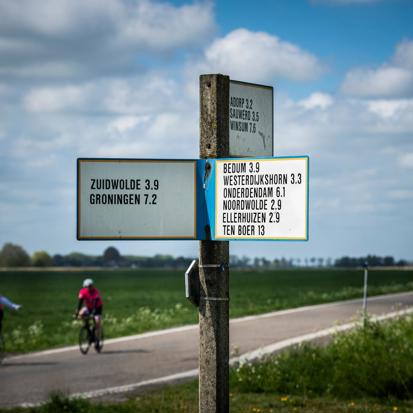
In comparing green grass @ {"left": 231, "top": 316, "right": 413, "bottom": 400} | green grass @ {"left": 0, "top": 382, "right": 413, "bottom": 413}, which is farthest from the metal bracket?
green grass @ {"left": 231, "top": 316, "right": 413, "bottom": 400}

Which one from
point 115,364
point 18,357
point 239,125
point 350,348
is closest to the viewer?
point 239,125

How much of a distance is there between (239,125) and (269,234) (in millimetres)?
899

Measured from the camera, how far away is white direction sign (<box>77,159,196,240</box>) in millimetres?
6102

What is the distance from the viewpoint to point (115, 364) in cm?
1748

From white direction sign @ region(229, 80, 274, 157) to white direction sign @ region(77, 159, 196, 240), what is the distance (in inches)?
16.0

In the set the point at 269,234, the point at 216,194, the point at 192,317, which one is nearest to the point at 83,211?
the point at 216,194

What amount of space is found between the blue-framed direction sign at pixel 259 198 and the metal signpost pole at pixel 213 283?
5.3 inches

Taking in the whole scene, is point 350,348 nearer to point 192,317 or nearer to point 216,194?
point 216,194

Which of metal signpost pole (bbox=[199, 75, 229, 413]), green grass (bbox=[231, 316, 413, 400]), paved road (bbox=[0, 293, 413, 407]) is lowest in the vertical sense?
paved road (bbox=[0, 293, 413, 407])

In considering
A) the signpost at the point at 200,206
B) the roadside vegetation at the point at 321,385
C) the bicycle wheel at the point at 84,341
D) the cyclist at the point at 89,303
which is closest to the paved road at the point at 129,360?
Result: the bicycle wheel at the point at 84,341

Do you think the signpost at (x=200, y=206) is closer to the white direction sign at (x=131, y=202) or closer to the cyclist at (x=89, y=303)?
the white direction sign at (x=131, y=202)

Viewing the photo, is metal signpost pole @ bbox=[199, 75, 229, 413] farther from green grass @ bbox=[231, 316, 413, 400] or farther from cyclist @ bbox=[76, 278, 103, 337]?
cyclist @ bbox=[76, 278, 103, 337]

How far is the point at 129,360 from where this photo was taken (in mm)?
18016

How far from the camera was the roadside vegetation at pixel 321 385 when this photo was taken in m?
11.4
